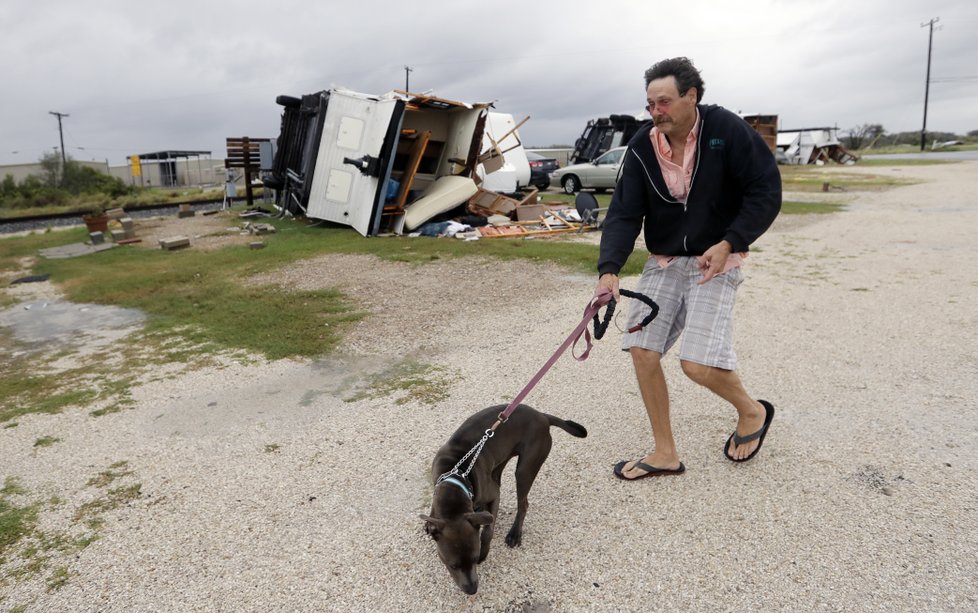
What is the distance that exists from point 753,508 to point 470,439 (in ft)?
4.89

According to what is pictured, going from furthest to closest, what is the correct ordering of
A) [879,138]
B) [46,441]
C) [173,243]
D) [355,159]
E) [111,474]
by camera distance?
[879,138], [355,159], [173,243], [46,441], [111,474]

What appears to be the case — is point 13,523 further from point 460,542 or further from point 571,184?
point 571,184

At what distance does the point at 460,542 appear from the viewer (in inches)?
98.1

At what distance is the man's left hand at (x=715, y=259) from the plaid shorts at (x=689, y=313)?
3.5 inches

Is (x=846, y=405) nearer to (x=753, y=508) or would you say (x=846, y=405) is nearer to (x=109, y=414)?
(x=753, y=508)

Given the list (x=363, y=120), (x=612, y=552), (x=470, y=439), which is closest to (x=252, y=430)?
(x=470, y=439)

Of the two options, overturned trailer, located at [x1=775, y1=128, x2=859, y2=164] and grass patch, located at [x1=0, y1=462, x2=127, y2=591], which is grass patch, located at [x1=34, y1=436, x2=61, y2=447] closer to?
grass patch, located at [x1=0, y1=462, x2=127, y2=591]

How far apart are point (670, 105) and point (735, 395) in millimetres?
1535

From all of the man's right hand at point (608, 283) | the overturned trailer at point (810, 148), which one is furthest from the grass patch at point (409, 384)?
the overturned trailer at point (810, 148)

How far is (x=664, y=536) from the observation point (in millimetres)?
3008

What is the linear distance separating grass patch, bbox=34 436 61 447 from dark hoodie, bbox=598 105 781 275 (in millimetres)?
3730

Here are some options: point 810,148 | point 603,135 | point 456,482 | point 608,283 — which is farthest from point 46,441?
point 810,148

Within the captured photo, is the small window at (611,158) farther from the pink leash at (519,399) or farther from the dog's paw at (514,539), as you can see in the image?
the dog's paw at (514,539)

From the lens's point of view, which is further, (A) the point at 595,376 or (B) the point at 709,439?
(A) the point at 595,376
